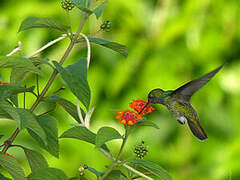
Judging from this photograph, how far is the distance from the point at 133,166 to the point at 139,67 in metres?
2.20

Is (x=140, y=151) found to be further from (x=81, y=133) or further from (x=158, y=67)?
(x=158, y=67)

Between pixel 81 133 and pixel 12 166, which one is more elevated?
pixel 81 133

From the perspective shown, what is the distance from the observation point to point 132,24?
3.29 metres

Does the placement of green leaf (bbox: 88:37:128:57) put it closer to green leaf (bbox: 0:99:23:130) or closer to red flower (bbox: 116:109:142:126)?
red flower (bbox: 116:109:142:126)

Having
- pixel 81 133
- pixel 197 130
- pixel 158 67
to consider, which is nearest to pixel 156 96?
pixel 197 130

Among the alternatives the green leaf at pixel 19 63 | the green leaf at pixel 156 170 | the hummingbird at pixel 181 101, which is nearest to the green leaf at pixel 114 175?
the green leaf at pixel 156 170

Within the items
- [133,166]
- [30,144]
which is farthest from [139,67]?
[133,166]

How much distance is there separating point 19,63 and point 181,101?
75cm

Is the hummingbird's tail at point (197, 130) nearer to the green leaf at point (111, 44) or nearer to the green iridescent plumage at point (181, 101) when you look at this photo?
the green iridescent plumage at point (181, 101)

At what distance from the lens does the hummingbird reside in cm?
144

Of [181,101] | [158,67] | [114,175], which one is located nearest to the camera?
[114,175]

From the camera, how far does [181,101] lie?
158 centimetres

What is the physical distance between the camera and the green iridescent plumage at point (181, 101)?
1440mm

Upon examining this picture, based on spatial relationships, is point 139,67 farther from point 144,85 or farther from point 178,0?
point 178,0
